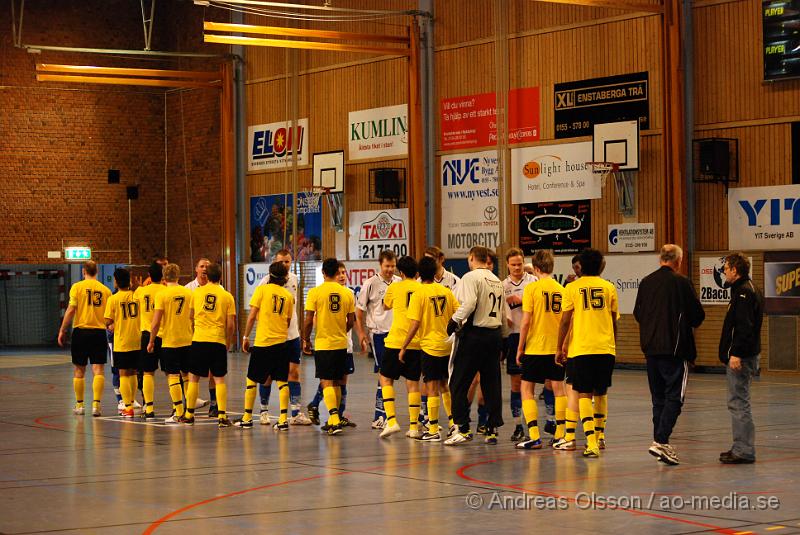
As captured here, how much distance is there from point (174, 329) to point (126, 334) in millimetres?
954

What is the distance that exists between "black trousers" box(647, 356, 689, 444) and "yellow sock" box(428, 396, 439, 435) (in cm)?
271

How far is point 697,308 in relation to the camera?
11375mm

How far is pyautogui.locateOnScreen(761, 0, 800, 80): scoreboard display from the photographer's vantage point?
75.2ft

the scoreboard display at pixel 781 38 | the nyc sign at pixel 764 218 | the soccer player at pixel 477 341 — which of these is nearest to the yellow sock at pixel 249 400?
the soccer player at pixel 477 341

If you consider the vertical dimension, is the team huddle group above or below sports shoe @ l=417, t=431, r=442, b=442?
above

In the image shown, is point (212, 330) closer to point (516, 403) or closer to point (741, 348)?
point (516, 403)

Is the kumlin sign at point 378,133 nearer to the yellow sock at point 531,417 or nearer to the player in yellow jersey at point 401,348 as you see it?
the player in yellow jersey at point 401,348

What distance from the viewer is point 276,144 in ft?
109

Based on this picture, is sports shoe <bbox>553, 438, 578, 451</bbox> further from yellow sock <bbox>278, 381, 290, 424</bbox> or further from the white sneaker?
yellow sock <bbox>278, 381, 290, 424</bbox>

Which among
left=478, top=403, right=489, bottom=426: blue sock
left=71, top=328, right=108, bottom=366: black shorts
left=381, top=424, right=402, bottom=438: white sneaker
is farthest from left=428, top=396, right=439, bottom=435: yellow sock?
left=71, top=328, right=108, bottom=366: black shorts

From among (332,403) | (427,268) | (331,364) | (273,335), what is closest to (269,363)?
(273,335)

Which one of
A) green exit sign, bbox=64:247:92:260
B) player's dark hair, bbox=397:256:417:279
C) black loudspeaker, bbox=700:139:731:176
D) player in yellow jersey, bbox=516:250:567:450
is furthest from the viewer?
green exit sign, bbox=64:247:92:260

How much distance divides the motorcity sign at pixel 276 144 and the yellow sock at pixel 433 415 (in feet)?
63.0

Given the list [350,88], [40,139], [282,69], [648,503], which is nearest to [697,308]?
[648,503]
